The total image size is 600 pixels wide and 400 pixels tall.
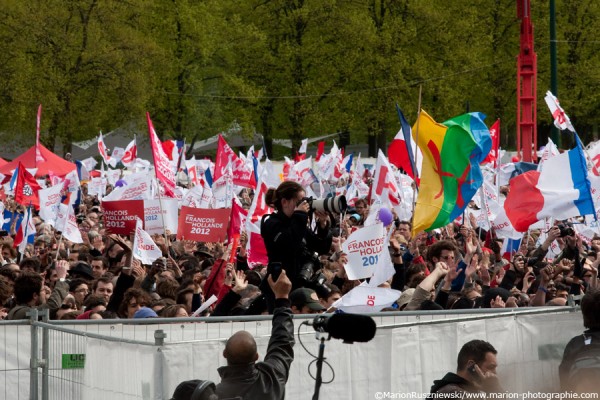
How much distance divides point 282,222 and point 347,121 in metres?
43.9

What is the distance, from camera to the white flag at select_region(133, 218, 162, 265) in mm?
13859

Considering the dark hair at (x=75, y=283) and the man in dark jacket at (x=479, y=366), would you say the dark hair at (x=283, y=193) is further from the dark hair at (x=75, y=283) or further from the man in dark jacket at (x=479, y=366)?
the dark hair at (x=75, y=283)

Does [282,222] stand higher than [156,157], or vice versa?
[156,157]

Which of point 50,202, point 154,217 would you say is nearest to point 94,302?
point 154,217

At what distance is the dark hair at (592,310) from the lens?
643 centimetres

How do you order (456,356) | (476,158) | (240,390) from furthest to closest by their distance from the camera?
Result: (476,158) → (456,356) → (240,390)

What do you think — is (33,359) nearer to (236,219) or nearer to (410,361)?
(410,361)

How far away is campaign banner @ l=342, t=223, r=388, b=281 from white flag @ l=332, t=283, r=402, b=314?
1869 millimetres

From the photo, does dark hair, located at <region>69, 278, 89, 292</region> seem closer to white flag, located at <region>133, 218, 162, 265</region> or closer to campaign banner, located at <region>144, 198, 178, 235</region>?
white flag, located at <region>133, 218, 162, 265</region>

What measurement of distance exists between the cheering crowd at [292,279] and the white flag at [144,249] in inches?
3.4

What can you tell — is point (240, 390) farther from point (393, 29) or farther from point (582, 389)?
point (393, 29)

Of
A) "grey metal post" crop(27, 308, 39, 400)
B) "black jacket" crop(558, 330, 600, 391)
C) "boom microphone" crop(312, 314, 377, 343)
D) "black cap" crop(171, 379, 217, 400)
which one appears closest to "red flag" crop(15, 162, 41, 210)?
"grey metal post" crop(27, 308, 39, 400)

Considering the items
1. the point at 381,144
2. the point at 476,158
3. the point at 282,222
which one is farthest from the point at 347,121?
the point at 282,222

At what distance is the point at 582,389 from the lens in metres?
6.08
